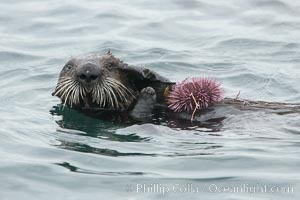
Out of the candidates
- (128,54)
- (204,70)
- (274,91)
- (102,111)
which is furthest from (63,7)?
(102,111)

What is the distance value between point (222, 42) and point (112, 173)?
22.5 feet

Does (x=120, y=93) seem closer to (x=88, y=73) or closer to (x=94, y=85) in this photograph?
(x=94, y=85)

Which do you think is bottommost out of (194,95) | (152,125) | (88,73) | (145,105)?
(152,125)

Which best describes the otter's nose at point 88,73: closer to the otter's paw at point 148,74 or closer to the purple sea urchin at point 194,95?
the otter's paw at point 148,74

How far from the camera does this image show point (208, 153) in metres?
8.85

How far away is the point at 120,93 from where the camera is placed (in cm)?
998

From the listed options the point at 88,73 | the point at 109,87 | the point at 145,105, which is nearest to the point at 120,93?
the point at 109,87

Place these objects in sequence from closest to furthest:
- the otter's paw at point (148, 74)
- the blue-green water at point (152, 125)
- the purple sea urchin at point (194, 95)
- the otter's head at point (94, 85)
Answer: the blue-green water at point (152, 125), the purple sea urchin at point (194, 95), the otter's head at point (94, 85), the otter's paw at point (148, 74)

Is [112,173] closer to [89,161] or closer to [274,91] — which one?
[89,161]

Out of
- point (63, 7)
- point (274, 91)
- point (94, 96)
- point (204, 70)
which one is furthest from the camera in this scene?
point (63, 7)

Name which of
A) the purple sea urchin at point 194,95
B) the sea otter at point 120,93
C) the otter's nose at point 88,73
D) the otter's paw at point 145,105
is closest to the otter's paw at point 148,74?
the sea otter at point 120,93

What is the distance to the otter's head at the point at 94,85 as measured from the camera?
9.66 metres

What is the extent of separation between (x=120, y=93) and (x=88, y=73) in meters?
0.57

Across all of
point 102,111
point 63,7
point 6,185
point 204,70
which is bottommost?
point 6,185
